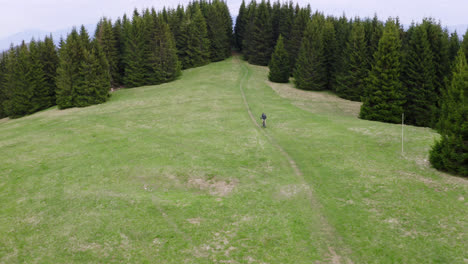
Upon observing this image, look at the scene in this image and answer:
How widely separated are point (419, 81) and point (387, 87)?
25.9ft

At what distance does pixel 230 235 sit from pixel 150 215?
17.1ft

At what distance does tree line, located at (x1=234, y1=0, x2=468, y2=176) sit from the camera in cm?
2202

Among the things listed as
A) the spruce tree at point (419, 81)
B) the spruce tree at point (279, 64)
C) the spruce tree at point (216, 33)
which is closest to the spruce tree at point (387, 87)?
the spruce tree at point (419, 81)

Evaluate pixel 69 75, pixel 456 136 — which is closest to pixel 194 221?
pixel 456 136

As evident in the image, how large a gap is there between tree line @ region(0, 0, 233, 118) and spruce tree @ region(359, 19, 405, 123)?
49.7m

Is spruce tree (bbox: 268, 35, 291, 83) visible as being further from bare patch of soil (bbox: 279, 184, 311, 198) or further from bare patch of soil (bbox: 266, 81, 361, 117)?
bare patch of soil (bbox: 279, 184, 311, 198)

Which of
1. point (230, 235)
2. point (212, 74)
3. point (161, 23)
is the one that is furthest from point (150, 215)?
point (161, 23)

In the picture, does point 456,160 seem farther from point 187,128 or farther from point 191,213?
point 187,128

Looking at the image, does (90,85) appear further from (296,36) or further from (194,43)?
(296,36)

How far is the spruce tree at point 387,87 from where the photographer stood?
4322 cm

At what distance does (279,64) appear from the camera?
238 feet

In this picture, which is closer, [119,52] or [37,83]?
[37,83]

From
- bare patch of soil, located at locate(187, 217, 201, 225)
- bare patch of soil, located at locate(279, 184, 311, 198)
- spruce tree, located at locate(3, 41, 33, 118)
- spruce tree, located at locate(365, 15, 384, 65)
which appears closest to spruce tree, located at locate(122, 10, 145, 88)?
spruce tree, located at locate(3, 41, 33, 118)

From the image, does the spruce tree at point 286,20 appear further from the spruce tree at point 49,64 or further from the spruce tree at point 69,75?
the spruce tree at point 49,64
